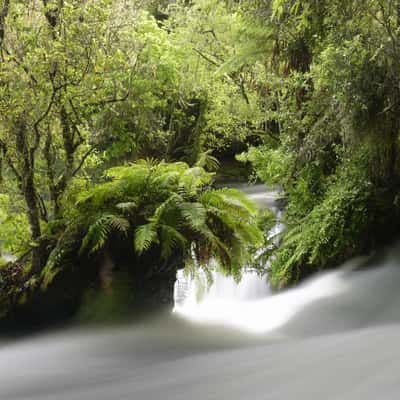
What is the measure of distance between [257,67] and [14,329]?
8.27 m

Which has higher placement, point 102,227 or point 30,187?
point 30,187

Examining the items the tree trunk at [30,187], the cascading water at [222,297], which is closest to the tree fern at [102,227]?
the tree trunk at [30,187]

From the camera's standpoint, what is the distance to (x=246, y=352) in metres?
4.73

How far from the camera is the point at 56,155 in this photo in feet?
22.1

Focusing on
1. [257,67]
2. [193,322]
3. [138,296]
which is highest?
[257,67]

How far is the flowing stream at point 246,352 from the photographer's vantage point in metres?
3.51

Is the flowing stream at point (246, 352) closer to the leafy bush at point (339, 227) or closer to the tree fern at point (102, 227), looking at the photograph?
the leafy bush at point (339, 227)

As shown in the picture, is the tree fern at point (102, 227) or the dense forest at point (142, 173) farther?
the dense forest at point (142, 173)

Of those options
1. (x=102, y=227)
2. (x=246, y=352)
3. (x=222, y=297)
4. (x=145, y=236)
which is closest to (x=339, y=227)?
(x=222, y=297)

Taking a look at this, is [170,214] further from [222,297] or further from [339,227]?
[222,297]

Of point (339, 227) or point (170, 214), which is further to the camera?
point (339, 227)

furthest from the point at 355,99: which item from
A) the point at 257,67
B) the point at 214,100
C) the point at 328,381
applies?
the point at 214,100

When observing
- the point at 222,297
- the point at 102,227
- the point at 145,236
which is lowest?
the point at 222,297

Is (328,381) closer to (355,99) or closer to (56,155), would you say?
(355,99)
